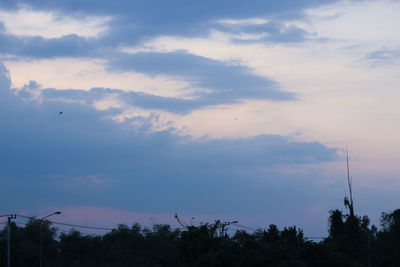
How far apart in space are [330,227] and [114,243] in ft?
133

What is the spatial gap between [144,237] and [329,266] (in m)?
59.2

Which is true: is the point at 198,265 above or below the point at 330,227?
below

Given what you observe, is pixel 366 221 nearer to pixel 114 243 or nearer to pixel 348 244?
pixel 348 244

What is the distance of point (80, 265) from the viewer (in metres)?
92.2

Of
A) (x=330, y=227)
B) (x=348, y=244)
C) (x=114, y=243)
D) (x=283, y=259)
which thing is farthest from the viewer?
(x=114, y=243)

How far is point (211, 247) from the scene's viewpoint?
194ft

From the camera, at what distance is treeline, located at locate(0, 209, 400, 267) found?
57.8m

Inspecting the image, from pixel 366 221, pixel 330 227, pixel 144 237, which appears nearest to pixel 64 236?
pixel 144 237

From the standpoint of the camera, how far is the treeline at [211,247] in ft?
190

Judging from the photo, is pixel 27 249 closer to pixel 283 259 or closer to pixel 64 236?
pixel 64 236

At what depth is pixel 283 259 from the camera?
57.2m

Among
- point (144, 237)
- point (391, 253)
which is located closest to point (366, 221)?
point (391, 253)

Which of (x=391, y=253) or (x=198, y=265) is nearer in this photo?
(x=198, y=265)

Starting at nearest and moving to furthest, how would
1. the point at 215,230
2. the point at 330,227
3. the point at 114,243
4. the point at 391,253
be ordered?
the point at 215,230, the point at 391,253, the point at 330,227, the point at 114,243
